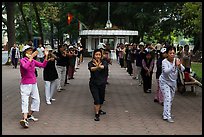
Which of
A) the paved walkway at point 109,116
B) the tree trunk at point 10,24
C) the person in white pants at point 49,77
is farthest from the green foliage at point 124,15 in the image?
the person in white pants at point 49,77

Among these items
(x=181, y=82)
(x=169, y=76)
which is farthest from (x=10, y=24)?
(x=169, y=76)

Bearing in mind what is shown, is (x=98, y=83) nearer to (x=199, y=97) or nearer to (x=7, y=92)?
(x=199, y=97)

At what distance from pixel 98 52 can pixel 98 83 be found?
688 mm

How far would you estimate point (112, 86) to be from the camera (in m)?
17.0

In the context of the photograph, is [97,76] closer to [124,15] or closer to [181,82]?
[181,82]

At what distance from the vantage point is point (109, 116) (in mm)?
9867

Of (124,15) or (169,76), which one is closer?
(169,76)

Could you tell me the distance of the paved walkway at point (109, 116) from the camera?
8.12m

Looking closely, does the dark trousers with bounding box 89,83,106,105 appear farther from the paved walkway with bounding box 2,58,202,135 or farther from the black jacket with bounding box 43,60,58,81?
the black jacket with bounding box 43,60,58,81

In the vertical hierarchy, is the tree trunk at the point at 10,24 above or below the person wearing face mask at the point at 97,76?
above

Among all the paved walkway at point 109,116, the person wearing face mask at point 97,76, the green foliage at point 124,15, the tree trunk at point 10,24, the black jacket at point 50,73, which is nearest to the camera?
the paved walkway at point 109,116

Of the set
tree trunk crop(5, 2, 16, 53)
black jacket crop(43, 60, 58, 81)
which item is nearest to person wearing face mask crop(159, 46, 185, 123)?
black jacket crop(43, 60, 58, 81)

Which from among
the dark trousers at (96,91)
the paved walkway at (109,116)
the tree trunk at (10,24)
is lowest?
the paved walkway at (109,116)

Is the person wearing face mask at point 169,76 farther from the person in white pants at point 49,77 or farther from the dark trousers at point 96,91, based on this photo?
the person in white pants at point 49,77
